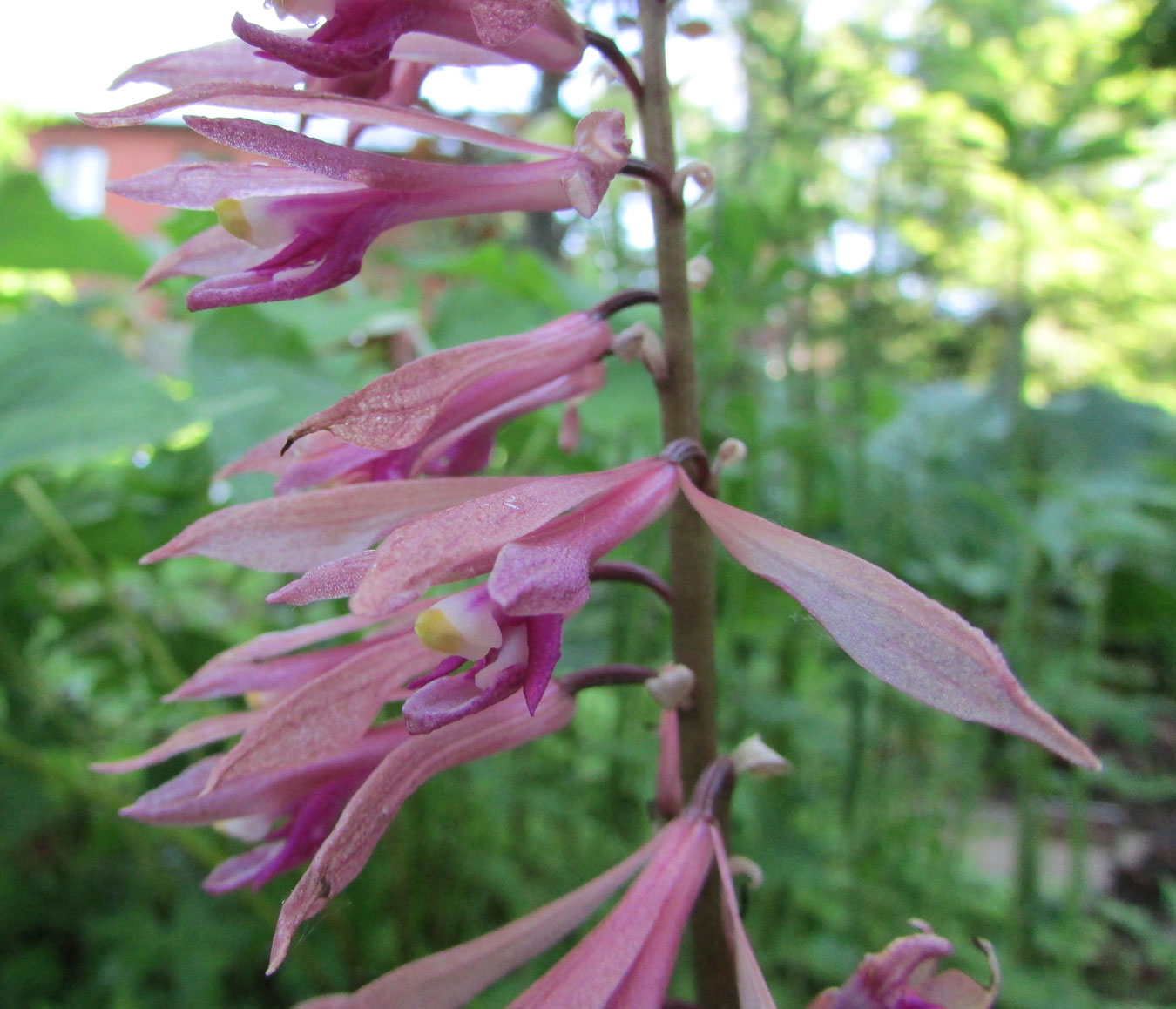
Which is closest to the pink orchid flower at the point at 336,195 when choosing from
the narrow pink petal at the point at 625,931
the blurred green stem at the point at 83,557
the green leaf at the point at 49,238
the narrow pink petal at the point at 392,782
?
the narrow pink petal at the point at 392,782

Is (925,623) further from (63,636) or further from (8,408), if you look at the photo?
(63,636)

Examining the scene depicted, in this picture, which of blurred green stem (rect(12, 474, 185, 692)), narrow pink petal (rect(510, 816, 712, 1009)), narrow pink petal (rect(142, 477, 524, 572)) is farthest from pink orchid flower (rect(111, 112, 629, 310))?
blurred green stem (rect(12, 474, 185, 692))

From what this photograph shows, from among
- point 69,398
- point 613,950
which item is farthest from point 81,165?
point 613,950

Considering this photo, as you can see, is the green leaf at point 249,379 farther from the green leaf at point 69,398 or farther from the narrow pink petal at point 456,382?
the narrow pink petal at point 456,382

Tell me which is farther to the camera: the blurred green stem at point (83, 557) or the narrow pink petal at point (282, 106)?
the blurred green stem at point (83, 557)

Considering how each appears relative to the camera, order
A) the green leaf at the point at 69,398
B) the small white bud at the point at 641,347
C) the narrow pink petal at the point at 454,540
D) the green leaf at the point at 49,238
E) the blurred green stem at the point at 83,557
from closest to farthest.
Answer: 1. the narrow pink petal at the point at 454,540
2. the small white bud at the point at 641,347
3. the green leaf at the point at 69,398
4. the blurred green stem at the point at 83,557
5. the green leaf at the point at 49,238

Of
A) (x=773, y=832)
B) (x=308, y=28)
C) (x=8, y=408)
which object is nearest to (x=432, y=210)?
(x=308, y=28)

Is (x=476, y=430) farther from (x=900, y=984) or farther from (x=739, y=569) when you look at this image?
(x=739, y=569)
